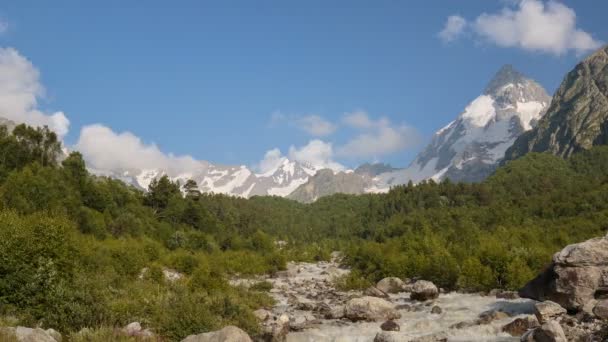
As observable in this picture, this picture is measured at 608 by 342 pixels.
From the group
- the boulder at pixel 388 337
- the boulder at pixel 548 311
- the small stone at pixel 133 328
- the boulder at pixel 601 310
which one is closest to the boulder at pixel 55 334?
the small stone at pixel 133 328

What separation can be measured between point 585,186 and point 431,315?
124456 mm

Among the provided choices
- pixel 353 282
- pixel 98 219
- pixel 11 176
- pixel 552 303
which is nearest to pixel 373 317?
pixel 552 303

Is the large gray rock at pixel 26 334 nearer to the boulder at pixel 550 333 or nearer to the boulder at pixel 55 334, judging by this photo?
the boulder at pixel 55 334

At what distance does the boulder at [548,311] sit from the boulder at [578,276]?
998 mm

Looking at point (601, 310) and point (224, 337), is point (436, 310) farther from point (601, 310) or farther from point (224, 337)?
point (224, 337)

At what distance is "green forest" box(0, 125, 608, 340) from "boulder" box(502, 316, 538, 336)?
575 inches

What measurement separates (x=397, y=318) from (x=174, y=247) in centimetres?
6160

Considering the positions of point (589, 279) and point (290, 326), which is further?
point (290, 326)

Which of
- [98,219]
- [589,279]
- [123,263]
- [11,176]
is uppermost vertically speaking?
[11,176]

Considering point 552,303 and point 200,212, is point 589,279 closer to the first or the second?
point 552,303

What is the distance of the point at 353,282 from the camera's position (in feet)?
187

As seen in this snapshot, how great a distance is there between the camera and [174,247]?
8869 centimetres

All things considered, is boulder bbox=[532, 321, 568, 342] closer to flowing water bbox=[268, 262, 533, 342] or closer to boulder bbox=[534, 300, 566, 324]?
flowing water bbox=[268, 262, 533, 342]

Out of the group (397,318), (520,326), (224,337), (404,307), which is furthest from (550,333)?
(404,307)
